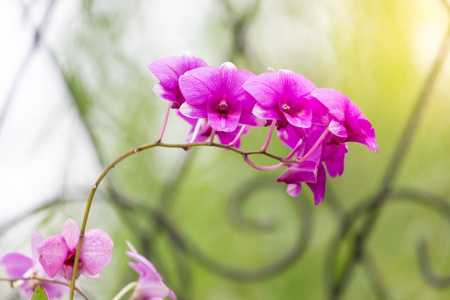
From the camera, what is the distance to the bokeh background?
2.58ft

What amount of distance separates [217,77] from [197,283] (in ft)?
2.03

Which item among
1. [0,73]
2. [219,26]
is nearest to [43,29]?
[0,73]

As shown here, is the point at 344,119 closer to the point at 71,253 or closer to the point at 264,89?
the point at 264,89

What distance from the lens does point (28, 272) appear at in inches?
14.5

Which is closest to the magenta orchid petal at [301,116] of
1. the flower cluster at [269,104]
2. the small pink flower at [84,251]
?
the flower cluster at [269,104]

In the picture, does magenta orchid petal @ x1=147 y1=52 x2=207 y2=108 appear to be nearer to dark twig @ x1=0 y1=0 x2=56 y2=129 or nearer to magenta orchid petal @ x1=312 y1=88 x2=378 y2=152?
magenta orchid petal @ x1=312 y1=88 x2=378 y2=152

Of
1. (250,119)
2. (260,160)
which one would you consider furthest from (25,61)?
(250,119)

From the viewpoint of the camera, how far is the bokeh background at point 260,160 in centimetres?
79

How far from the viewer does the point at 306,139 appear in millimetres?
342

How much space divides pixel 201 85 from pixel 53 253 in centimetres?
15

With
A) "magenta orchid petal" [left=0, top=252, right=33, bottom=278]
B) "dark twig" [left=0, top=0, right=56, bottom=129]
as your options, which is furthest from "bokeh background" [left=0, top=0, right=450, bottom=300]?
"magenta orchid petal" [left=0, top=252, right=33, bottom=278]

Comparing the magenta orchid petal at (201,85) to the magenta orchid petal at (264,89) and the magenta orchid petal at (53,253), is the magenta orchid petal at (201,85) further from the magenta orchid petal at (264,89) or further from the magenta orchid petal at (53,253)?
the magenta orchid petal at (53,253)

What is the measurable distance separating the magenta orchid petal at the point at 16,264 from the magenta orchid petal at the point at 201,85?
0.63ft

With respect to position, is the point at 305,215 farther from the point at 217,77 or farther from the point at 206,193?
the point at 217,77
